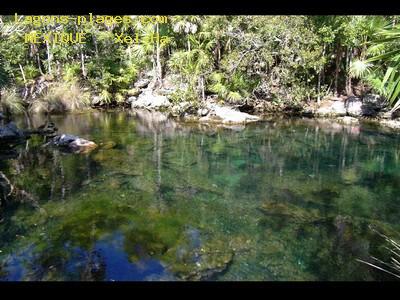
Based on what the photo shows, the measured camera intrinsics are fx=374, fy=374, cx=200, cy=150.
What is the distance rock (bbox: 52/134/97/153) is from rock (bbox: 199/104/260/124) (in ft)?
29.3

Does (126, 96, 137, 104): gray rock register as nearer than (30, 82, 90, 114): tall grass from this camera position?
No

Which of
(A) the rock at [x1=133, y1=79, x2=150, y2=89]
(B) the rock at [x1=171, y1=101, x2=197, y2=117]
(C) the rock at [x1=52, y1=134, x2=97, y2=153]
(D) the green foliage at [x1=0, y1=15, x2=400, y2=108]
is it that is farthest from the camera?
(A) the rock at [x1=133, y1=79, x2=150, y2=89]

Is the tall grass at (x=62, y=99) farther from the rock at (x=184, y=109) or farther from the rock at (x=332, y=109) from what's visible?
the rock at (x=332, y=109)

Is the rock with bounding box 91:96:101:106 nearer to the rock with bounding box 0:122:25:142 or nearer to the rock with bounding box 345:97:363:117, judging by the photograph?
the rock with bounding box 0:122:25:142

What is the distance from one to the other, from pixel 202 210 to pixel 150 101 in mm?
19791

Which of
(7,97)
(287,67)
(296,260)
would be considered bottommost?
(296,260)

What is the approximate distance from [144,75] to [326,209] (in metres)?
23.6

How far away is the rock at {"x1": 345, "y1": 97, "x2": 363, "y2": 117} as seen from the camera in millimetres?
24172
